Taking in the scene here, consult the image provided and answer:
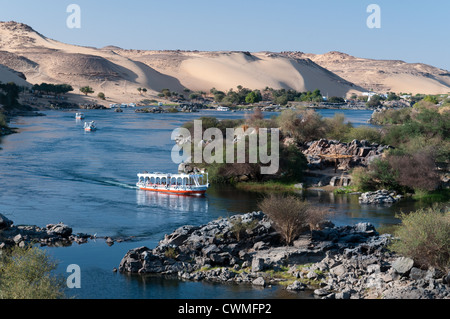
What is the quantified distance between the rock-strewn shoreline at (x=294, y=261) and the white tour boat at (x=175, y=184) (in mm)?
9378

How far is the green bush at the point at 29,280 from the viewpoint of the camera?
12031 millimetres

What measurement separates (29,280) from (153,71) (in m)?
134

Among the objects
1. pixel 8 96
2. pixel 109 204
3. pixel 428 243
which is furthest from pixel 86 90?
pixel 428 243

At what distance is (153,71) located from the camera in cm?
14525

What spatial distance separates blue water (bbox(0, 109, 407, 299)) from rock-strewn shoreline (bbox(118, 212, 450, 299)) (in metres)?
0.74

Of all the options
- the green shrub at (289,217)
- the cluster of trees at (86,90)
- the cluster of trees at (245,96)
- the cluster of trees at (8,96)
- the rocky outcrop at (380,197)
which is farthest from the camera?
the cluster of trees at (245,96)

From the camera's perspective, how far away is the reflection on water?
27.0m

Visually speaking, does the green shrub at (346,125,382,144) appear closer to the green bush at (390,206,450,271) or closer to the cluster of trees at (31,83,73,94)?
the green bush at (390,206,450,271)

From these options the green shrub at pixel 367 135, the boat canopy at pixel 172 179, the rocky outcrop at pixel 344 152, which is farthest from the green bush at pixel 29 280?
the green shrub at pixel 367 135
